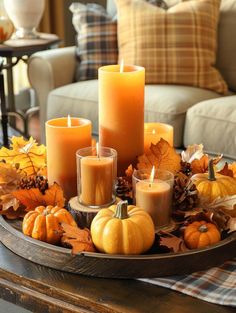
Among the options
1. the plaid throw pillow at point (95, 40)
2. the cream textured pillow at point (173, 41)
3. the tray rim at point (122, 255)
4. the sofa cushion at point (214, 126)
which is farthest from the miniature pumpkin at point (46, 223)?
the plaid throw pillow at point (95, 40)

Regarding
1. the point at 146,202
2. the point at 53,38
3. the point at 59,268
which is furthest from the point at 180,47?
the point at 59,268

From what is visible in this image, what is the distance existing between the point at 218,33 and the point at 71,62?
0.75m

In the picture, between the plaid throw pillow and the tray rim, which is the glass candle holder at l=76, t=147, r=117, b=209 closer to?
the tray rim

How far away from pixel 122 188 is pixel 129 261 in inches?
9.4

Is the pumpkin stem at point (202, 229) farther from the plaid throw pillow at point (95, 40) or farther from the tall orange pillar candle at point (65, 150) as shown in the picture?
the plaid throw pillow at point (95, 40)

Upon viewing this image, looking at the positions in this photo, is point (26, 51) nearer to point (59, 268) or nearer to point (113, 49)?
point (113, 49)

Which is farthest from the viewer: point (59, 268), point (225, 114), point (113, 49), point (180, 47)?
point (113, 49)

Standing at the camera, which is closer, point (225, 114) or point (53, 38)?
point (225, 114)

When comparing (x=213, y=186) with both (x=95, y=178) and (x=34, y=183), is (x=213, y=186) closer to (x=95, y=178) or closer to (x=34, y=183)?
(x=95, y=178)

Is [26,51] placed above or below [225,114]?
above

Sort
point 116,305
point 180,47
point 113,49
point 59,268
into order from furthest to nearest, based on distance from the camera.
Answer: point 113,49 < point 180,47 < point 59,268 < point 116,305

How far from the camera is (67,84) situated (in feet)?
9.02

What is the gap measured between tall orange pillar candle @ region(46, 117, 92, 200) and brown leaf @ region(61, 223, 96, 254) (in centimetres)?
19

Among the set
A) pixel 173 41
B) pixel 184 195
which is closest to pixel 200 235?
pixel 184 195
